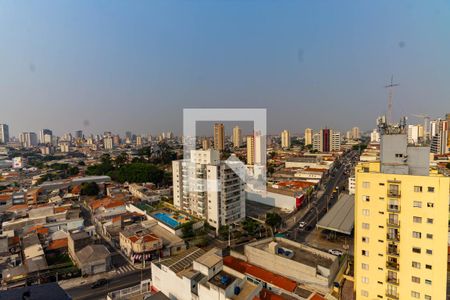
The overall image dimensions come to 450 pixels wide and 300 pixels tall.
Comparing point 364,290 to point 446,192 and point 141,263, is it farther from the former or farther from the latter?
point 141,263

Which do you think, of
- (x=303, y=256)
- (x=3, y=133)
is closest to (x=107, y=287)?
(x=303, y=256)

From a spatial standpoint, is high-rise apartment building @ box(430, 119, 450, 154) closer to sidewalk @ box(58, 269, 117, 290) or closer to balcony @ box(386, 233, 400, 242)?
balcony @ box(386, 233, 400, 242)

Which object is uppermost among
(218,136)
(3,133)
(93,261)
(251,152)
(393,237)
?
(3,133)

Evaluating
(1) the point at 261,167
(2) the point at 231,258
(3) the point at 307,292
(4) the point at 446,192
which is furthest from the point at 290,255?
(1) the point at 261,167

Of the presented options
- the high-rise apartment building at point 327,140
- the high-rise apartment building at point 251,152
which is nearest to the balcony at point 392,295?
the high-rise apartment building at point 251,152

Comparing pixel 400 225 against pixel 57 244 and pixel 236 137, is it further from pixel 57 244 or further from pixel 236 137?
pixel 236 137
